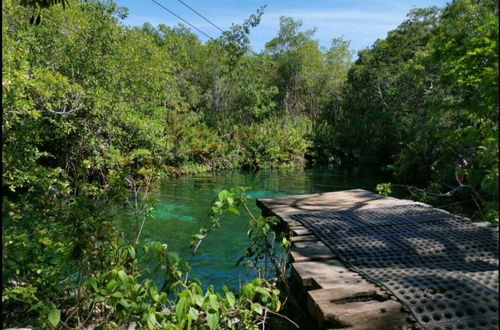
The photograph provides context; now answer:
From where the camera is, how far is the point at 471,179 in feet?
11.9

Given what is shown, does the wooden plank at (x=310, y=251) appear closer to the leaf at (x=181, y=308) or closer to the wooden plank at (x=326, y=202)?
the wooden plank at (x=326, y=202)

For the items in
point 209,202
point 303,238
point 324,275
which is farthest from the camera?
point 209,202

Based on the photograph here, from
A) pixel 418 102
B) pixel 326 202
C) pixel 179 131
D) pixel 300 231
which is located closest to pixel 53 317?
pixel 300 231

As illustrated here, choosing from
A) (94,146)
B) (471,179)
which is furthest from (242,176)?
(471,179)

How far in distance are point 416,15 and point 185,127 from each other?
11.8 meters

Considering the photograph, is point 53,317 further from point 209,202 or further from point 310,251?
point 209,202

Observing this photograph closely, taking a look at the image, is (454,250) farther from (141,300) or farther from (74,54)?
(74,54)

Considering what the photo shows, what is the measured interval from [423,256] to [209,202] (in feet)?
28.8

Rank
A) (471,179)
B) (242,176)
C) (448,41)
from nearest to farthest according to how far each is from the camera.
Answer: (448,41) → (471,179) → (242,176)

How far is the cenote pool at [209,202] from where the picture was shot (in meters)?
6.47

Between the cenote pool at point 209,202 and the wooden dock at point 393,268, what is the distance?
3.06ft

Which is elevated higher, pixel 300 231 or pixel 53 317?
pixel 300 231

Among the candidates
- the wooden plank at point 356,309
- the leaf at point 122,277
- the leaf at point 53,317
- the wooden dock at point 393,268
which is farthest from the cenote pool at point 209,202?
the leaf at point 53,317

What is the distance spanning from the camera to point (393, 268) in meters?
2.90
